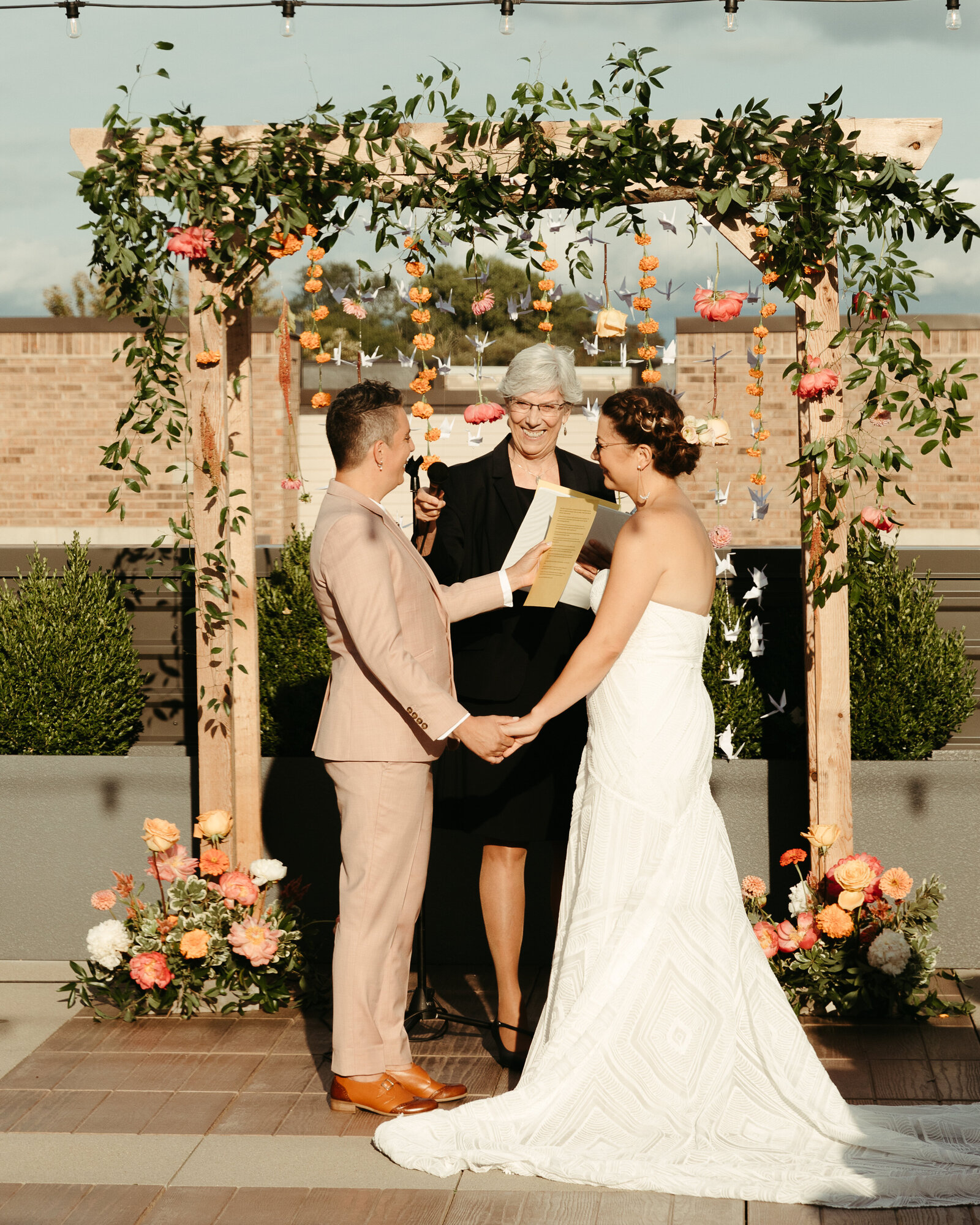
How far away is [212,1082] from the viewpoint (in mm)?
3768

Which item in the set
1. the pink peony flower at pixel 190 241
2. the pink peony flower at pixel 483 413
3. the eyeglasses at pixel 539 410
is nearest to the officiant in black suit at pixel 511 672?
the eyeglasses at pixel 539 410

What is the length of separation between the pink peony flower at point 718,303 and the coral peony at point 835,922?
1.96 m

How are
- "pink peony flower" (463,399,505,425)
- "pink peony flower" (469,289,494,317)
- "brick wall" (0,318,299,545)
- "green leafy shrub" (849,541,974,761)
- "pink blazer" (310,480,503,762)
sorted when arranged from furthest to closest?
Answer: "brick wall" (0,318,299,545) → "green leafy shrub" (849,541,974,761) → "pink peony flower" (469,289,494,317) → "pink peony flower" (463,399,505,425) → "pink blazer" (310,480,503,762)

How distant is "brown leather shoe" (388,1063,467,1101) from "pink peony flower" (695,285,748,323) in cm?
251

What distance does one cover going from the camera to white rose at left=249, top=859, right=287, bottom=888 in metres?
4.42

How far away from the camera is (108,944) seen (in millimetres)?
4242

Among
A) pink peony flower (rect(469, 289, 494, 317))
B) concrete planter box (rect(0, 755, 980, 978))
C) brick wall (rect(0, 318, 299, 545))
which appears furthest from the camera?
brick wall (rect(0, 318, 299, 545))

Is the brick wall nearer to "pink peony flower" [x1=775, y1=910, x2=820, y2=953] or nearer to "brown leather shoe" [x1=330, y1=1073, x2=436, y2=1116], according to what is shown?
"pink peony flower" [x1=775, y1=910, x2=820, y2=953]

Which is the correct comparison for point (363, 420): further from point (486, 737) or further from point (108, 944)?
point (108, 944)

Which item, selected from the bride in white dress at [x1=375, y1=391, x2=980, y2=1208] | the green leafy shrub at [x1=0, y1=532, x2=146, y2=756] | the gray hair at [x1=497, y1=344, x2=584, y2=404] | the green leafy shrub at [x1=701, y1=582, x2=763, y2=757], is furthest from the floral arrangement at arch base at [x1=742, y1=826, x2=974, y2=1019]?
the green leafy shrub at [x1=0, y1=532, x2=146, y2=756]

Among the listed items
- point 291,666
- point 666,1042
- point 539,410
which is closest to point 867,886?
point 666,1042

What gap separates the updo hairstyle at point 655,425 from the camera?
3.36 meters

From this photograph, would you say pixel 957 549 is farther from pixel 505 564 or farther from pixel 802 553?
pixel 505 564


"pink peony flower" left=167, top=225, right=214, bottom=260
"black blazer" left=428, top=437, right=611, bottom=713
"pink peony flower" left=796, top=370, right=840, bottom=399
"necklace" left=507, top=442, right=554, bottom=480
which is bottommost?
"black blazer" left=428, top=437, right=611, bottom=713
